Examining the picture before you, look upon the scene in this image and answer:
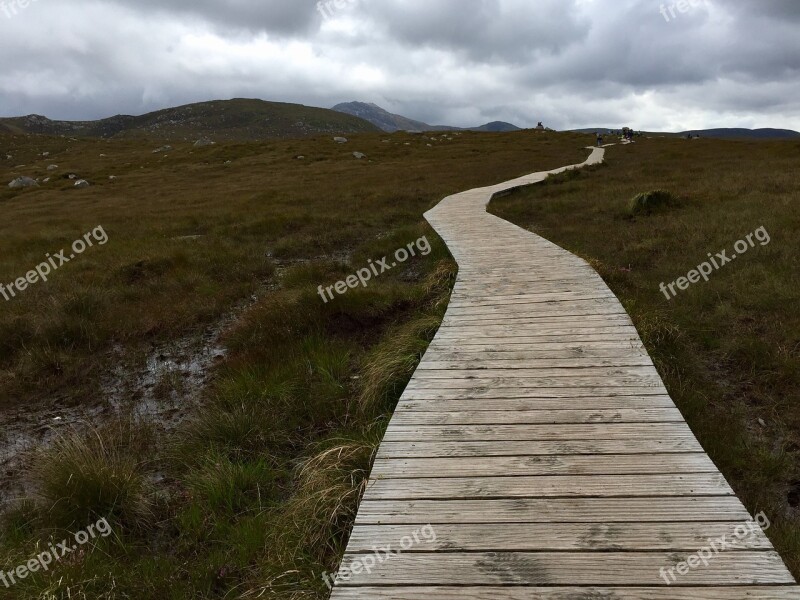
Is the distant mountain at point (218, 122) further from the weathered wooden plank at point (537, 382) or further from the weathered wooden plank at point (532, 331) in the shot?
the weathered wooden plank at point (537, 382)

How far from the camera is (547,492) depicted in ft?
9.56

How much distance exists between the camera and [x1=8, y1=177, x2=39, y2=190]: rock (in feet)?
111

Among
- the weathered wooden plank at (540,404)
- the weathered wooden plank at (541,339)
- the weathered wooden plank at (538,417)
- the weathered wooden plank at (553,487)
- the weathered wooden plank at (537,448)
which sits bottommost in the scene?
Result: the weathered wooden plank at (553,487)

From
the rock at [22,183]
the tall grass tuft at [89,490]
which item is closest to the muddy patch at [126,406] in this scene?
the tall grass tuft at [89,490]

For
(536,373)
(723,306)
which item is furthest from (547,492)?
(723,306)

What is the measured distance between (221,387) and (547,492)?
13.5ft

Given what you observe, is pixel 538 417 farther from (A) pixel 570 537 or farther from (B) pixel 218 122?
(B) pixel 218 122

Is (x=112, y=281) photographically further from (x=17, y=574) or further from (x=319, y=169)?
(x=319, y=169)

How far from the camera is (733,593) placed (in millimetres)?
2232

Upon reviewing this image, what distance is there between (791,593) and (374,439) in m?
2.63

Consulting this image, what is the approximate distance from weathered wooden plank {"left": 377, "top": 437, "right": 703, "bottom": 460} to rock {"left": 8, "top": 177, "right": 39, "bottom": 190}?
39.9m

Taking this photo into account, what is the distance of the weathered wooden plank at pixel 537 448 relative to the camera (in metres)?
3.28

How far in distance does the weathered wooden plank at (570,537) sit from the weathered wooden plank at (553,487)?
9.6 inches

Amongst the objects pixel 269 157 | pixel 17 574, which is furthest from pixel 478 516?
pixel 269 157
